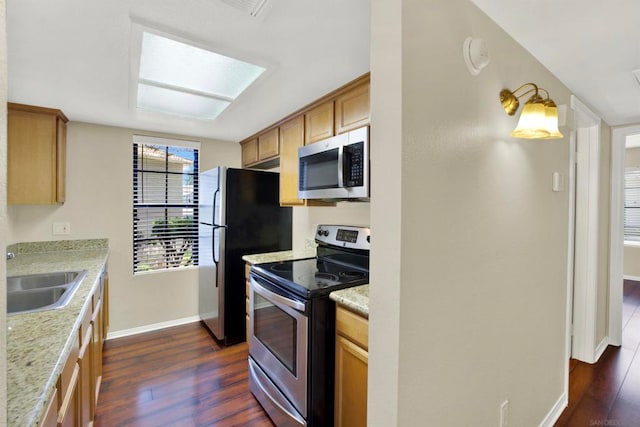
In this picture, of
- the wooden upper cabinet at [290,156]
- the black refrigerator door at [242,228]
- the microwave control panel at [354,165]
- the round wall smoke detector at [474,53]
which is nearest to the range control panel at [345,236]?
the wooden upper cabinet at [290,156]

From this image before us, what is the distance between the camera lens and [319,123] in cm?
227

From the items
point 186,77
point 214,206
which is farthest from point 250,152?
point 186,77

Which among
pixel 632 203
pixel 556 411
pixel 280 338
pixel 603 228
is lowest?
pixel 556 411

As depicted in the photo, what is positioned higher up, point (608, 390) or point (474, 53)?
point (474, 53)

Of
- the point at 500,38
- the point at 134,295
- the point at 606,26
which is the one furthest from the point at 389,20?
the point at 134,295

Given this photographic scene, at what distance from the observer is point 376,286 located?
1.02 m

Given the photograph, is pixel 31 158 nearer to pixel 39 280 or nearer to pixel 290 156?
pixel 39 280

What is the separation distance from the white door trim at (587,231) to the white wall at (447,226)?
1.34m

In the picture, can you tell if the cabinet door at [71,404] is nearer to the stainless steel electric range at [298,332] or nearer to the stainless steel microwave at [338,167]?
the stainless steel electric range at [298,332]

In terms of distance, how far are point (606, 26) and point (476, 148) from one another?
0.85 m

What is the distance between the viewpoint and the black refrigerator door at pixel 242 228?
2.87 m

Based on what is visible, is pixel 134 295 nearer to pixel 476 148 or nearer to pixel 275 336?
pixel 275 336

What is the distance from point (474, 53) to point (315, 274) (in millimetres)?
1439

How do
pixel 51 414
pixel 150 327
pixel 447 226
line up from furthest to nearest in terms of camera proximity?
pixel 150 327, pixel 447 226, pixel 51 414
